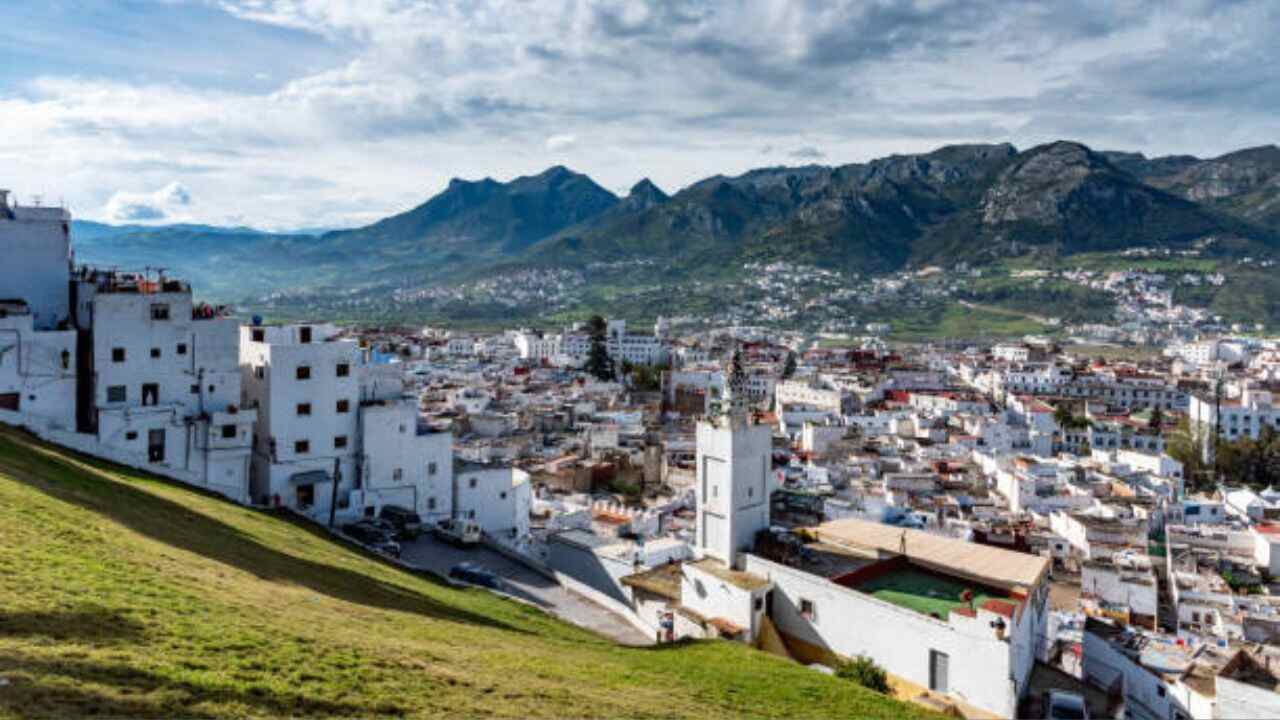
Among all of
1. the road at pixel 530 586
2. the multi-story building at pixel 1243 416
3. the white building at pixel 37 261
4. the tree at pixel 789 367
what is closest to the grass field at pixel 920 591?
the road at pixel 530 586

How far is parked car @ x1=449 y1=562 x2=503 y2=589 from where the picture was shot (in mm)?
21781

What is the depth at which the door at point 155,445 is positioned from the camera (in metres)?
25.0

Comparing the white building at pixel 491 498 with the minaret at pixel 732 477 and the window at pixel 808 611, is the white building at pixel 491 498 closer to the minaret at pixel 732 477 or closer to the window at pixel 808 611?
the minaret at pixel 732 477

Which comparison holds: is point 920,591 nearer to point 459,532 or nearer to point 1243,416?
point 459,532

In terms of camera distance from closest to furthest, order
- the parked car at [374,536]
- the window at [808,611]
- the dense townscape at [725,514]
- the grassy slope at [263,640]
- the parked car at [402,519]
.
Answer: the grassy slope at [263,640]
the dense townscape at [725,514]
the window at [808,611]
the parked car at [374,536]
the parked car at [402,519]

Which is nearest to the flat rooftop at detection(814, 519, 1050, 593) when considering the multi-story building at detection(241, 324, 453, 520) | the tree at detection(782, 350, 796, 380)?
the multi-story building at detection(241, 324, 453, 520)

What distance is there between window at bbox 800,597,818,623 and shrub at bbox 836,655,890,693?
1.78 meters

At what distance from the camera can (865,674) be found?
17.6 m

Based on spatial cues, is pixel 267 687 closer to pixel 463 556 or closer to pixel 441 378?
pixel 463 556

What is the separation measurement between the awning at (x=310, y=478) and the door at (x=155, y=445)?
3.41 metres

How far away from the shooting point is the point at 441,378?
8431 centimetres

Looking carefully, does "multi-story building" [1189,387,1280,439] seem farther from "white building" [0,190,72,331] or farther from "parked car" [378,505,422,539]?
"white building" [0,190,72,331]

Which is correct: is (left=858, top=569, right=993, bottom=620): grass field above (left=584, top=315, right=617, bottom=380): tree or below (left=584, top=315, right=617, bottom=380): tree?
below

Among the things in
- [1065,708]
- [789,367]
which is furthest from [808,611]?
[789,367]
